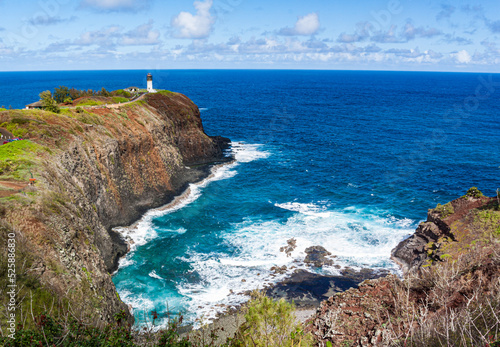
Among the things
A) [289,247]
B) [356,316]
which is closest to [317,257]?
Answer: [289,247]

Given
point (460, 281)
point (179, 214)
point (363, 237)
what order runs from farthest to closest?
1. point (179, 214)
2. point (363, 237)
3. point (460, 281)

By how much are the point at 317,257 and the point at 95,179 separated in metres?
32.5

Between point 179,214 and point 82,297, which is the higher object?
point 82,297

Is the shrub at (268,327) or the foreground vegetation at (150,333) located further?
the shrub at (268,327)

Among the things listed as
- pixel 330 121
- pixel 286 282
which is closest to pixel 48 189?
pixel 286 282

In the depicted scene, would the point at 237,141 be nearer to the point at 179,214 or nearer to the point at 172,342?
the point at 179,214

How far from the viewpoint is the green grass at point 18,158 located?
32.2 meters

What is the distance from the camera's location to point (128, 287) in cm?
3731

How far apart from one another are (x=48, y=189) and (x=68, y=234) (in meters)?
6.21

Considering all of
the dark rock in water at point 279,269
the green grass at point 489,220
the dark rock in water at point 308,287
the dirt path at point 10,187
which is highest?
the dirt path at point 10,187

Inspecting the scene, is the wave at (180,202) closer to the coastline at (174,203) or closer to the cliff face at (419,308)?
the coastline at (174,203)

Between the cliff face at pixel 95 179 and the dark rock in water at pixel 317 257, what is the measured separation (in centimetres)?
2333

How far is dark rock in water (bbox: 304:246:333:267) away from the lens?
141ft

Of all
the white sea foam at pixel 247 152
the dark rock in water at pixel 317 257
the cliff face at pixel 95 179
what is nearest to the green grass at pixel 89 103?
the cliff face at pixel 95 179
